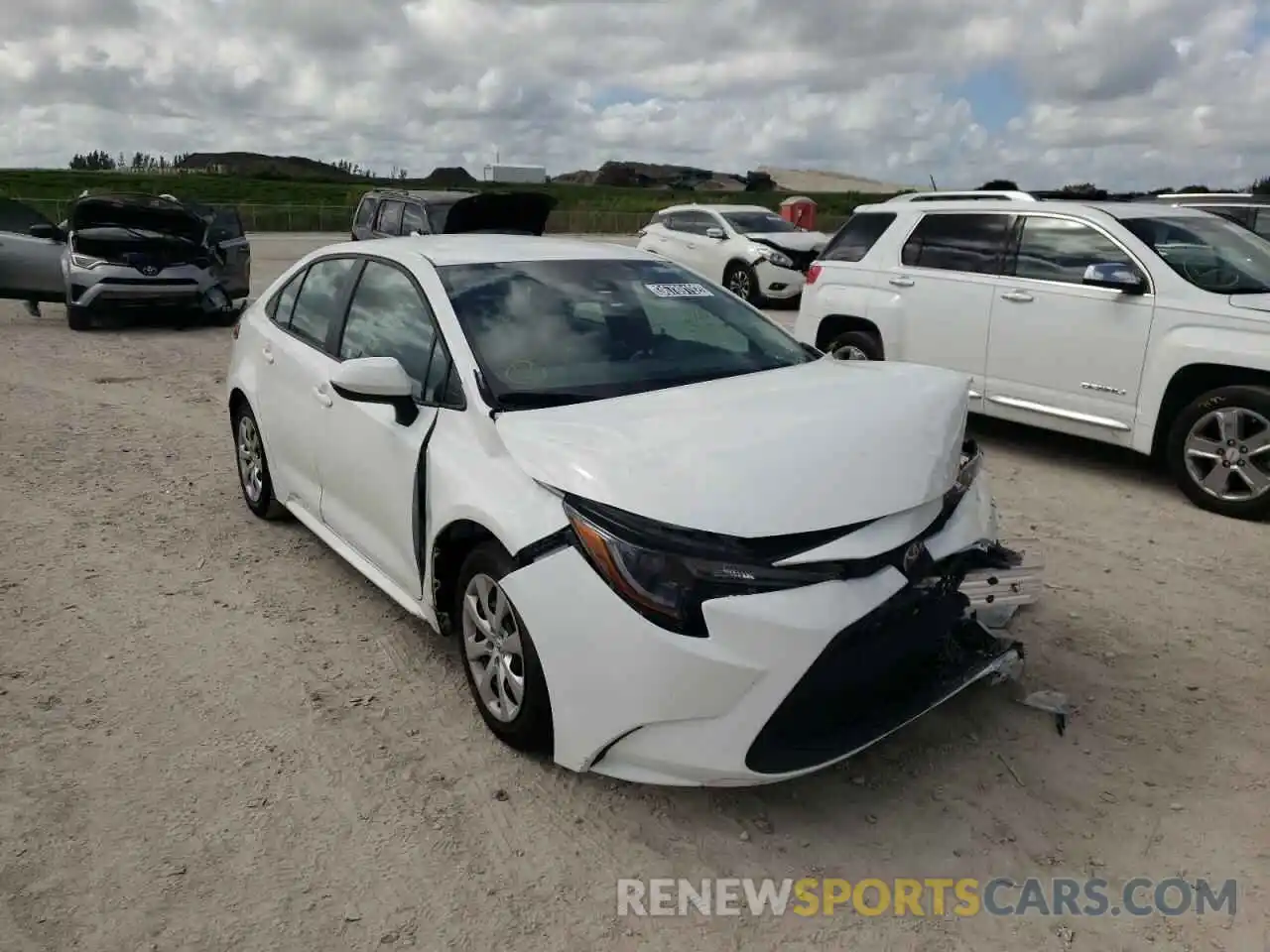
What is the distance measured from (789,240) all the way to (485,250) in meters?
12.8

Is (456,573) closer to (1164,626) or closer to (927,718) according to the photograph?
(927,718)

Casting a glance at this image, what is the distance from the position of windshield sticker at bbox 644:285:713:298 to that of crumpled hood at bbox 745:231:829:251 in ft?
39.4

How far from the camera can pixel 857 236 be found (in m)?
8.40

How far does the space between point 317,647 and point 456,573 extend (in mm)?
948

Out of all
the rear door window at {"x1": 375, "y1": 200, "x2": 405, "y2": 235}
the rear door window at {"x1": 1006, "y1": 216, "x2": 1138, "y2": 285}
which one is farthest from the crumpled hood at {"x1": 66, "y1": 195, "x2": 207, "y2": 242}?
the rear door window at {"x1": 1006, "y1": 216, "x2": 1138, "y2": 285}

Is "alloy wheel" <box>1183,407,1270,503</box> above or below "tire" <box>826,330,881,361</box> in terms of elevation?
below

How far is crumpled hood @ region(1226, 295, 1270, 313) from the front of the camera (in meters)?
5.95

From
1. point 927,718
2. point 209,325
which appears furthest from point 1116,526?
point 209,325

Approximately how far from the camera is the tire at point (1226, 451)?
5832 millimetres

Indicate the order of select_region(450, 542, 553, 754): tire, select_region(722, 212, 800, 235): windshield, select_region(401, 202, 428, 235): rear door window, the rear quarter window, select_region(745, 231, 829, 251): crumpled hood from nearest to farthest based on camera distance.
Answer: select_region(450, 542, 553, 754): tire < the rear quarter window < select_region(401, 202, 428, 235): rear door window < select_region(745, 231, 829, 251): crumpled hood < select_region(722, 212, 800, 235): windshield

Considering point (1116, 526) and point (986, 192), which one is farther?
point (986, 192)

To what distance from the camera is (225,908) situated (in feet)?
9.07

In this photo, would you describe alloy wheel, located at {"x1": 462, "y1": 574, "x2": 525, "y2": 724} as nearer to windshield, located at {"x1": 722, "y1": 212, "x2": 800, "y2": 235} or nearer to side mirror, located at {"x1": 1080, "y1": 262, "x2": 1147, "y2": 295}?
side mirror, located at {"x1": 1080, "y1": 262, "x2": 1147, "y2": 295}

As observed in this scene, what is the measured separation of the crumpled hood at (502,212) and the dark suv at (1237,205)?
6.14 metres
